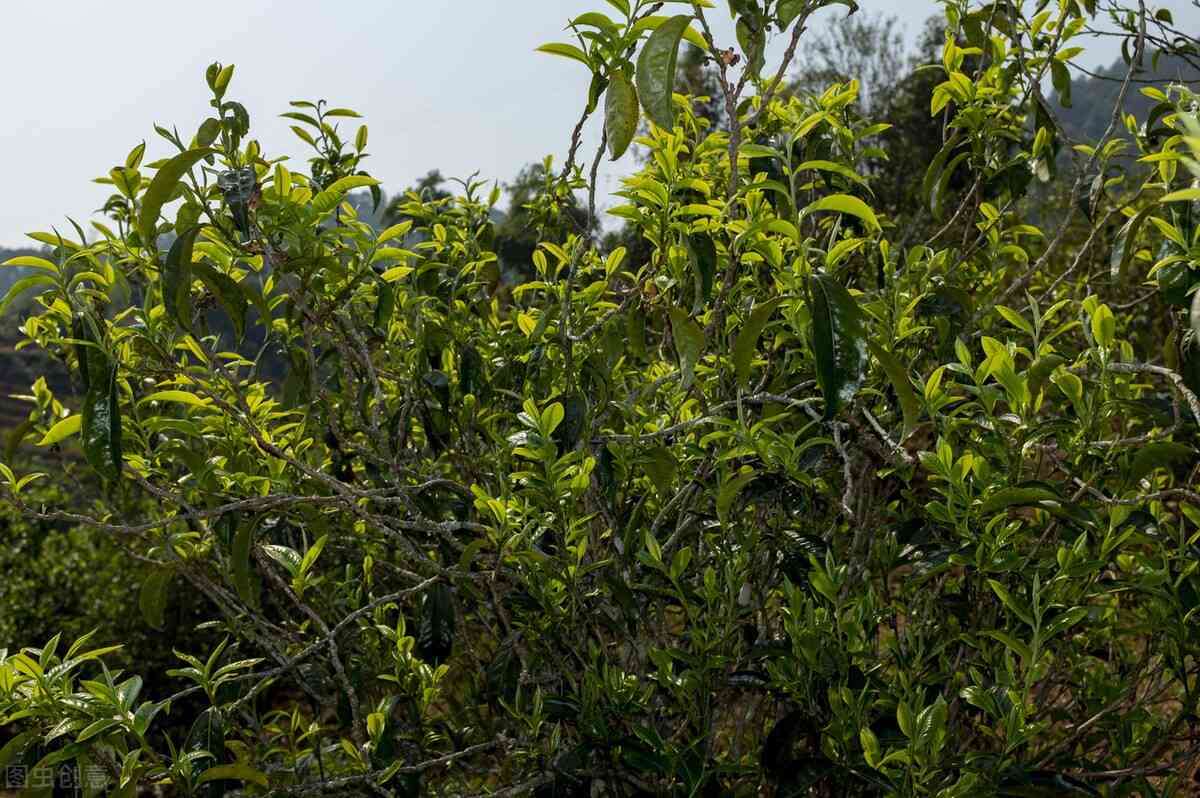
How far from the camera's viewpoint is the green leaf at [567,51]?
1.66 meters

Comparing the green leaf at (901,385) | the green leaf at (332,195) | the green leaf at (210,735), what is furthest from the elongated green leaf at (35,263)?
the green leaf at (901,385)

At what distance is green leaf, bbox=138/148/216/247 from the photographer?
147 cm

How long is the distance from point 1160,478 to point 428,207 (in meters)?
2.04

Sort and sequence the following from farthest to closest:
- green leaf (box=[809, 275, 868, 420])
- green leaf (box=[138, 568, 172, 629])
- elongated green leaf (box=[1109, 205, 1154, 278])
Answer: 1. green leaf (box=[138, 568, 172, 629])
2. elongated green leaf (box=[1109, 205, 1154, 278])
3. green leaf (box=[809, 275, 868, 420])

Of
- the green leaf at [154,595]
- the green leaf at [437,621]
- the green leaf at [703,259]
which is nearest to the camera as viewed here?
the green leaf at [703,259]

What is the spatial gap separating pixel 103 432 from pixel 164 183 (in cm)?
42

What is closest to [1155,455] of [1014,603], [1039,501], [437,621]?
[1039,501]

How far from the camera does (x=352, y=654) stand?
7.67ft

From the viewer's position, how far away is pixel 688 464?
6.81ft

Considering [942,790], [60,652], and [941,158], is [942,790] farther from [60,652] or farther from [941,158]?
[60,652]

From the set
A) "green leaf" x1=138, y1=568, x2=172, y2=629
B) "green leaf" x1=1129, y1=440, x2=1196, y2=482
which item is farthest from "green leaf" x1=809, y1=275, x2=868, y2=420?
"green leaf" x1=138, y1=568, x2=172, y2=629

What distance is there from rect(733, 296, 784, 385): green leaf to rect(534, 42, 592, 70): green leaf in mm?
560

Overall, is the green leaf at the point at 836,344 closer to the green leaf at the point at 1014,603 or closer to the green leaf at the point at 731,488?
the green leaf at the point at 731,488

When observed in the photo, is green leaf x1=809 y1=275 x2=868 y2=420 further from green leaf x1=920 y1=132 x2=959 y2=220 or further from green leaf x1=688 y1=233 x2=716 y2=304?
green leaf x1=920 y1=132 x2=959 y2=220
